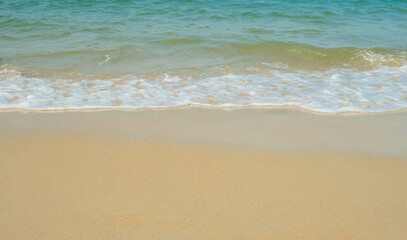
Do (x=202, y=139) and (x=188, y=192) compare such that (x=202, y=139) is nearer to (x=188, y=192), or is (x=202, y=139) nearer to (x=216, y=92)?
(x=188, y=192)

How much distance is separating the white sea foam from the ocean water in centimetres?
1

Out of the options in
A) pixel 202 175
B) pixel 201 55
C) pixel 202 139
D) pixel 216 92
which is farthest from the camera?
pixel 201 55

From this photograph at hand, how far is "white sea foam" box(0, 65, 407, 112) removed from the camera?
3758 mm

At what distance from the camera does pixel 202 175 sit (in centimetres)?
250

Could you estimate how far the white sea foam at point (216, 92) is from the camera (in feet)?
12.3

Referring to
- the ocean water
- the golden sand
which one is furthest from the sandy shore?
the ocean water

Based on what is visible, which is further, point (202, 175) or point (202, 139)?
point (202, 139)

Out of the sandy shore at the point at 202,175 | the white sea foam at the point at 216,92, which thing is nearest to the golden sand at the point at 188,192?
the sandy shore at the point at 202,175

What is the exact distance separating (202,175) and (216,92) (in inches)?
69.7

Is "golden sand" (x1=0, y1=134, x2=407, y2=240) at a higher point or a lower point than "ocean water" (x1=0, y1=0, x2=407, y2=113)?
lower

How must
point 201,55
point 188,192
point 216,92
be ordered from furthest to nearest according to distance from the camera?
point 201,55, point 216,92, point 188,192

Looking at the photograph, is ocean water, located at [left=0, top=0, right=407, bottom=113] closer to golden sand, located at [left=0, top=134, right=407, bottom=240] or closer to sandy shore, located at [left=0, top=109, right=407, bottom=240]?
sandy shore, located at [left=0, top=109, right=407, bottom=240]

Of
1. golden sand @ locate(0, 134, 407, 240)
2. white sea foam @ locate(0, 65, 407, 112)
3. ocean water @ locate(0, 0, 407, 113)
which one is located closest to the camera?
golden sand @ locate(0, 134, 407, 240)

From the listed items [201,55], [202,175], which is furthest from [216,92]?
[201,55]
